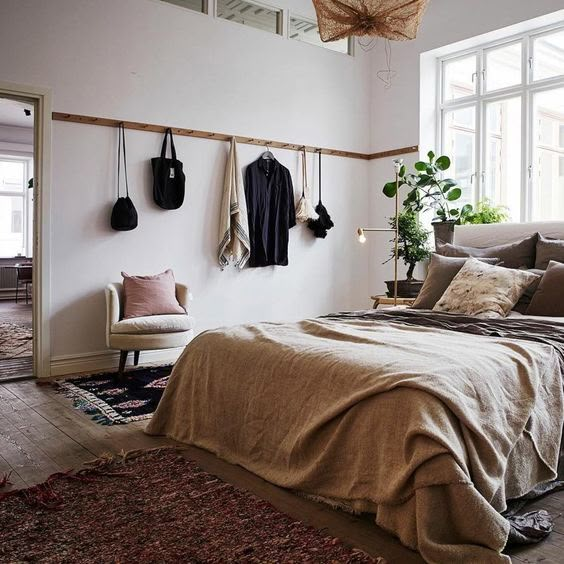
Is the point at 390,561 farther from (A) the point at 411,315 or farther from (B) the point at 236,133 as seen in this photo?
(B) the point at 236,133

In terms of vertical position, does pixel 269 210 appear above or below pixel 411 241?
above

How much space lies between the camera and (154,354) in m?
5.15

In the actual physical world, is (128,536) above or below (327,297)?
below

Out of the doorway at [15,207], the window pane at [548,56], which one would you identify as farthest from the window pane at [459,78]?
the doorway at [15,207]

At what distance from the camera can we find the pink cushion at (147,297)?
452cm

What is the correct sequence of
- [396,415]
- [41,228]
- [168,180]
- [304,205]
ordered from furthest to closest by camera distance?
[304,205]
[168,180]
[41,228]
[396,415]

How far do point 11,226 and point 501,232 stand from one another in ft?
30.4

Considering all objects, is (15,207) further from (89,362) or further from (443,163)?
(443,163)

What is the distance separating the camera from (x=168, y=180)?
5090 millimetres

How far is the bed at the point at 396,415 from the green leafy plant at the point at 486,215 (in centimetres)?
263

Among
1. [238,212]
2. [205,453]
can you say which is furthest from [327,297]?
[205,453]

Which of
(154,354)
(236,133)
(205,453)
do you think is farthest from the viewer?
(236,133)

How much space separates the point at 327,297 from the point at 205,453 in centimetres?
376

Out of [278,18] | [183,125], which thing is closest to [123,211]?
[183,125]
